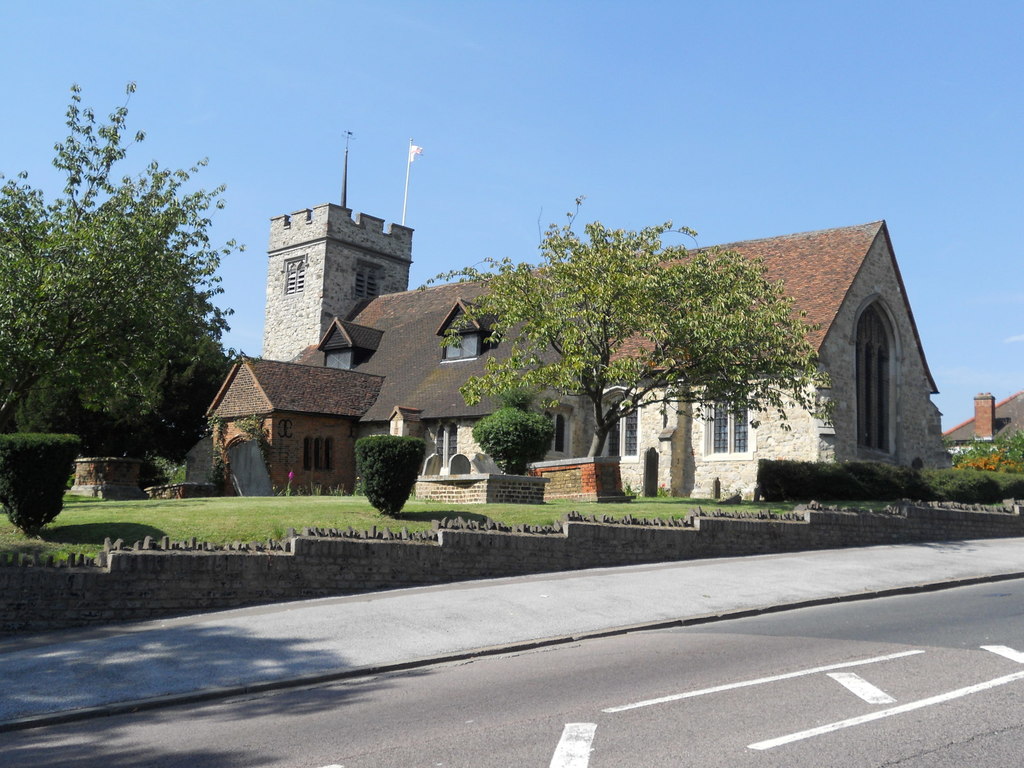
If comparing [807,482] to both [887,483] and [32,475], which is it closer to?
[887,483]

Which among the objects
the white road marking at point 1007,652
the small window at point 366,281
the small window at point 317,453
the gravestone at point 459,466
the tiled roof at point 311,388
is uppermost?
the small window at point 366,281

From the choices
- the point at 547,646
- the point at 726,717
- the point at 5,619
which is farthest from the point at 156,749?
the point at 5,619

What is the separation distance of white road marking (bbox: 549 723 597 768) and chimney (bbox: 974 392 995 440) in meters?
65.4

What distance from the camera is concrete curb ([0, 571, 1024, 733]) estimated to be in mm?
8296

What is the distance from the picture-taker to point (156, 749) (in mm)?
7055

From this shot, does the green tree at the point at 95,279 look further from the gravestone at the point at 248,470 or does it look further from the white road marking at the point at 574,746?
the white road marking at the point at 574,746

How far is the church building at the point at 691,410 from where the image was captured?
30.1 meters

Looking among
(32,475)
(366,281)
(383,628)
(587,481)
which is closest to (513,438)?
(587,481)

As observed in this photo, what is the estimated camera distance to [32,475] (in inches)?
556

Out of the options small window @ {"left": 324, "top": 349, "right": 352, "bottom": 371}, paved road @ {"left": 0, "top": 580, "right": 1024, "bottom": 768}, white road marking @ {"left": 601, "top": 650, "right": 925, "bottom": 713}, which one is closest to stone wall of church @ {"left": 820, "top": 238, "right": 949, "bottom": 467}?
small window @ {"left": 324, "top": 349, "right": 352, "bottom": 371}

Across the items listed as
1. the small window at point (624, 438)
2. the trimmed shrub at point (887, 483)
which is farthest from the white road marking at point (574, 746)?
the small window at point (624, 438)

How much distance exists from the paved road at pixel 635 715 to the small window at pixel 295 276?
38.5 m

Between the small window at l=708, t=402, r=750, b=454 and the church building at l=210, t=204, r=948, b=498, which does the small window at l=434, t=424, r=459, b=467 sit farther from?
the small window at l=708, t=402, r=750, b=454

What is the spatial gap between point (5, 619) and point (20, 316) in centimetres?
1087
